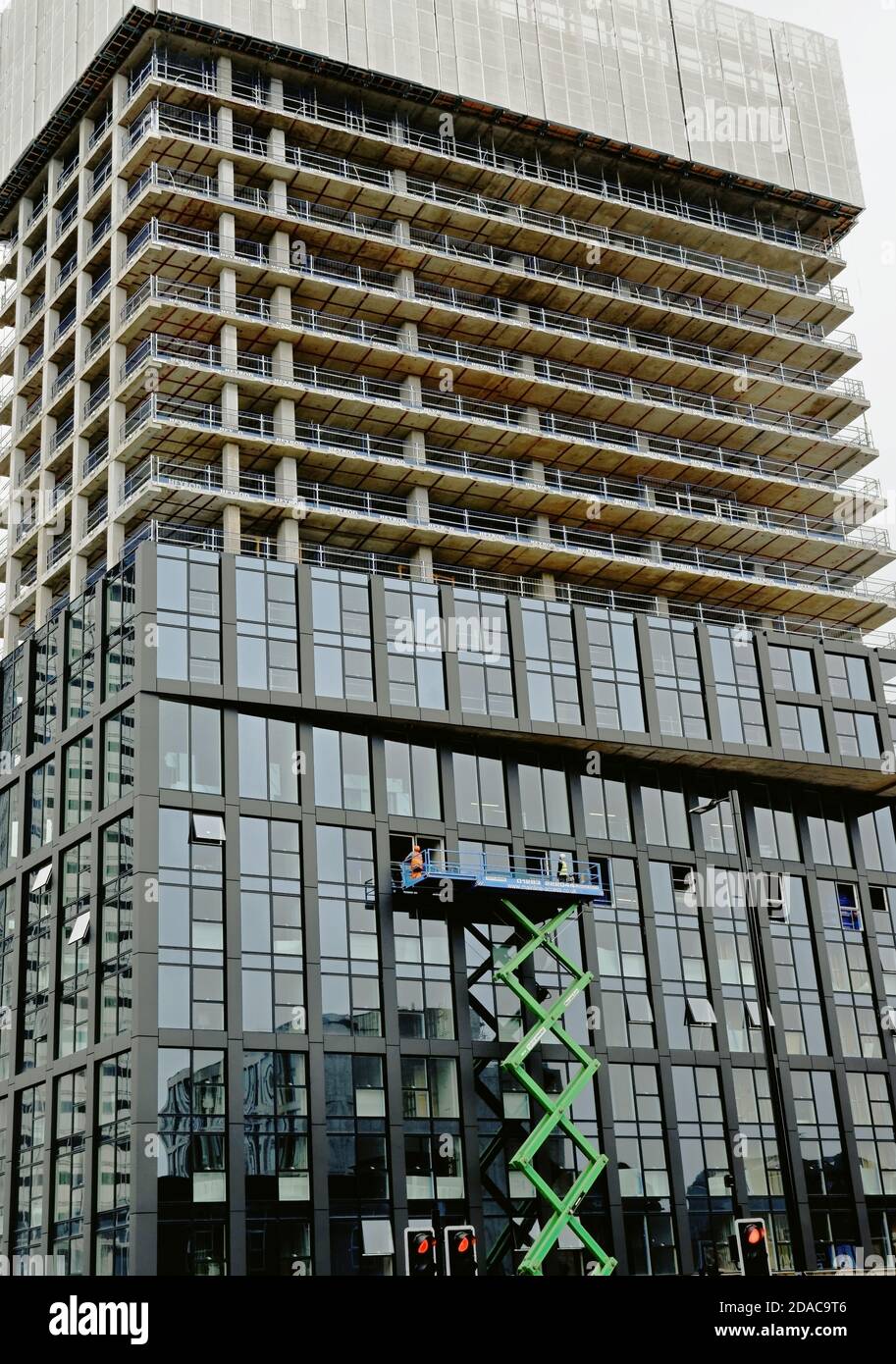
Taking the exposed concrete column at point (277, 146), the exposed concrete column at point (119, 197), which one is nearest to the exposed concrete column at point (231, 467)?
the exposed concrete column at point (119, 197)

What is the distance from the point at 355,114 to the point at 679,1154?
4395 cm

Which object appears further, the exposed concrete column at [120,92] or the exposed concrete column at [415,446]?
the exposed concrete column at [120,92]

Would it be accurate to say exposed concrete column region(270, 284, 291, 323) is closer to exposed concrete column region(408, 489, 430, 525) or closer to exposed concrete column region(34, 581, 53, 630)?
exposed concrete column region(408, 489, 430, 525)

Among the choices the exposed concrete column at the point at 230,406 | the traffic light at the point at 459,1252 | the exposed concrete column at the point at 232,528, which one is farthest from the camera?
the exposed concrete column at the point at 230,406

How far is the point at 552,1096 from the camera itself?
51.8 m

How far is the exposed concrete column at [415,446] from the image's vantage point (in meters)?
62.4

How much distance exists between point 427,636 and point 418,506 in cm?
802

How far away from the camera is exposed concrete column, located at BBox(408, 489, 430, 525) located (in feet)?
202

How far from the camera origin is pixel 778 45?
77.1 meters

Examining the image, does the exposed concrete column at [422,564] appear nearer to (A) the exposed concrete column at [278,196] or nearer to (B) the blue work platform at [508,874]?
(B) the blue work platform at [508,874]

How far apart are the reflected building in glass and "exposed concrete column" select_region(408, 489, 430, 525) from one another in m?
0.19

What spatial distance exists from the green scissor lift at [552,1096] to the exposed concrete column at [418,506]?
55.3ft

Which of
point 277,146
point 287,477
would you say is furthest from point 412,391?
point 277,146

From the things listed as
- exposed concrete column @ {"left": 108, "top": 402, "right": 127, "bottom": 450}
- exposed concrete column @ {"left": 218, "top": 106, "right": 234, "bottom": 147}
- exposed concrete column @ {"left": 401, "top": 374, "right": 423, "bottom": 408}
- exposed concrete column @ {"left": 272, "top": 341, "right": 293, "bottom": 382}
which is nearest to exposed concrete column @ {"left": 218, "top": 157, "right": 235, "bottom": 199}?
exposed concrete column @ {"left": 218, "top": 106, "right": 234, "bottom": 147}
